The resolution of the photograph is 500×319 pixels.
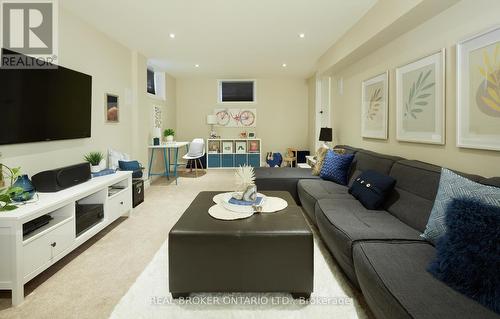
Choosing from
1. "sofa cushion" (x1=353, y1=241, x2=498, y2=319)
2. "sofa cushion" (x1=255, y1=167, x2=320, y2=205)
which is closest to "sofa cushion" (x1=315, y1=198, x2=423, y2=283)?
"sofa cushion" (x1=353, y1=241, x2=498, y2=319)

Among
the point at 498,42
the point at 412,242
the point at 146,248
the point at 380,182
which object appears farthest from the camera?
the point at 146,248

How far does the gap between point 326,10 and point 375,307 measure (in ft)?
10.3

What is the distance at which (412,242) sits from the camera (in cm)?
165

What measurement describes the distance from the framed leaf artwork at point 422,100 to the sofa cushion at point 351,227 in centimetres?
91

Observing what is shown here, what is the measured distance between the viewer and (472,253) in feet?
3.73

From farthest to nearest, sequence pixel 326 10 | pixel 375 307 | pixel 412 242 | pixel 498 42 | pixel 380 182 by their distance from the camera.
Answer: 1. pixel 326 10
2. pixel 380 182
3. pixel 498 42
4. pixel 412 242
5. pixel 375 307

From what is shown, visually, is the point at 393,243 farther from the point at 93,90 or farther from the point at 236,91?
the point at 236,91

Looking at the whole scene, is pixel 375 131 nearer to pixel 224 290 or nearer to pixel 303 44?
pixel 303 44

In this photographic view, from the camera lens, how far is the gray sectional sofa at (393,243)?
1.09 meters

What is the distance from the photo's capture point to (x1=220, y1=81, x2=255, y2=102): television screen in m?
7.77

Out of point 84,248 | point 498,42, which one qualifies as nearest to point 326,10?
point 498,42

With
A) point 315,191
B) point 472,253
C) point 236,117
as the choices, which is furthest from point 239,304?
point 236,117

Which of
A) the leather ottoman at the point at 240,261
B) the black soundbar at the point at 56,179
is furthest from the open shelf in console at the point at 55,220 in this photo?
the leather ottoman at the point at 240,261

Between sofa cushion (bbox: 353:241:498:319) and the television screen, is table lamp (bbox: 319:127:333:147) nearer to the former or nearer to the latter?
sofa cushion (bbox: 353:241:498:319)
